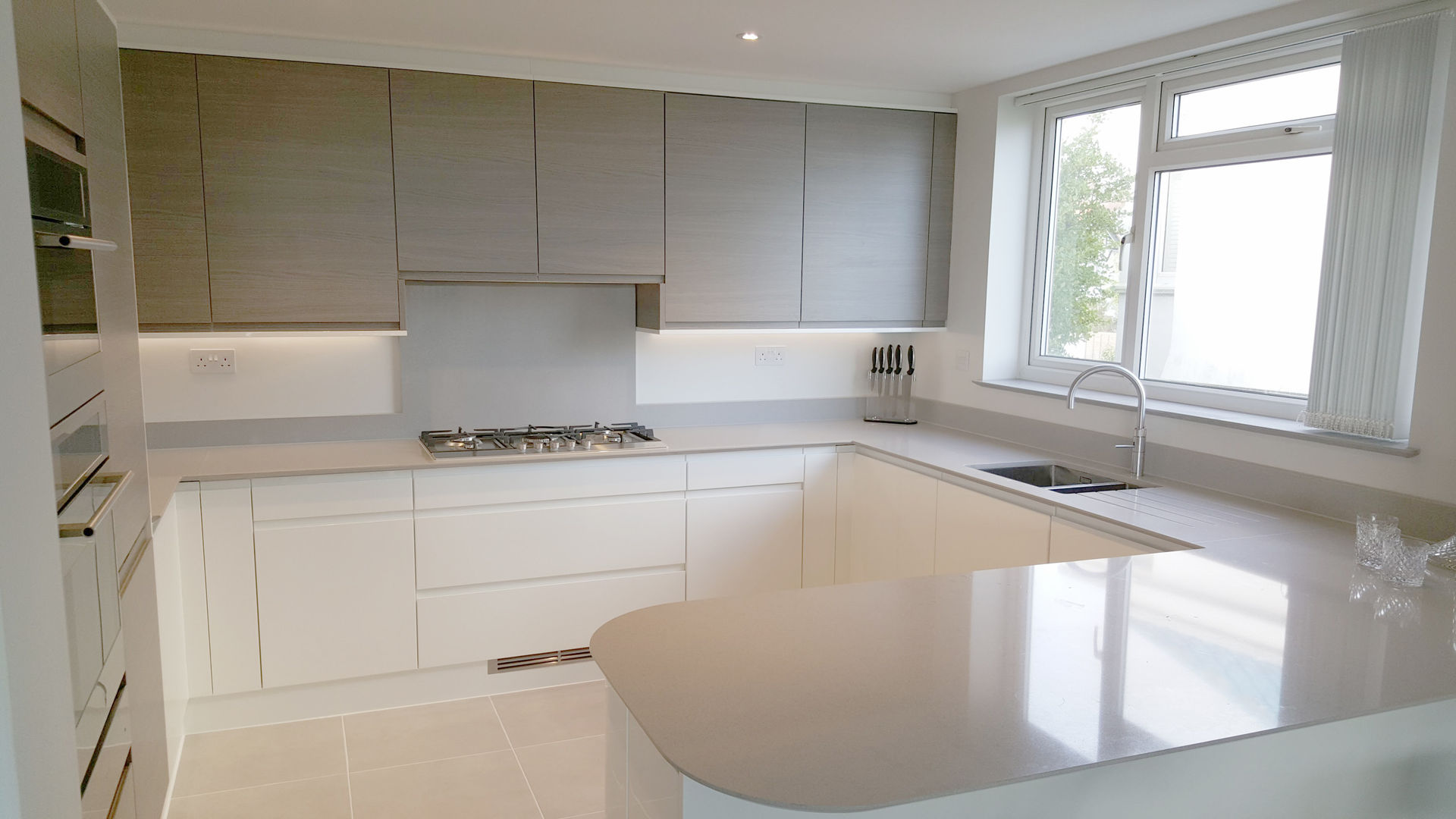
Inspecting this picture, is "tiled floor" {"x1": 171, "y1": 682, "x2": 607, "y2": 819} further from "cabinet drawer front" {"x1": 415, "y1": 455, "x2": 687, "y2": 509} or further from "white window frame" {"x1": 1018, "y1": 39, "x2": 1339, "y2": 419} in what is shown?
"white window frame" {"x1": 1018, "y1": 39, "x2": 1339, "y2": 419}

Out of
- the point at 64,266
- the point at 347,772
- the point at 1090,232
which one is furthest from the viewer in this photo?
the point at 1090,232

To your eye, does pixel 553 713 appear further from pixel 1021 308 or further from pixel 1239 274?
pixel 1239 274

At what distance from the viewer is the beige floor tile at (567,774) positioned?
9.10ft

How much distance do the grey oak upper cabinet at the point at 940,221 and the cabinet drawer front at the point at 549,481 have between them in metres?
1.40

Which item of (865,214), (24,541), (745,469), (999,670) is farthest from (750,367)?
(24,541)

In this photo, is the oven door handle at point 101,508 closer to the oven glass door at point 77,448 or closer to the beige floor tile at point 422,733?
the oven glass door at point 77,448

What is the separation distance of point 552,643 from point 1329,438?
103 inches

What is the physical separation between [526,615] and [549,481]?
50cm

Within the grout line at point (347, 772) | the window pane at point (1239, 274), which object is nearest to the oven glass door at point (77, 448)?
the grout line at point (347, 772)

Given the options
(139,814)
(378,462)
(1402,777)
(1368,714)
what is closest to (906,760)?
(1368,714)

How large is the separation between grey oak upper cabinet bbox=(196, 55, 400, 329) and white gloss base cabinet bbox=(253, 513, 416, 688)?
2.45 feet

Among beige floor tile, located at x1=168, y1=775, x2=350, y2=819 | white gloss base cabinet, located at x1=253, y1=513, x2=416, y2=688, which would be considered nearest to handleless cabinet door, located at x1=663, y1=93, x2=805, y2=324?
white gloss base cabinet, located at x1=253, y1=513, x2=416, y2=688

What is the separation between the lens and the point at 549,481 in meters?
3.47

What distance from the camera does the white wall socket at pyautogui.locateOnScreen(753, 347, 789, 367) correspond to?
4.32m
